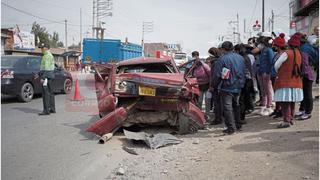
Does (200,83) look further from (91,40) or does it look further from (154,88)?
(91,40)

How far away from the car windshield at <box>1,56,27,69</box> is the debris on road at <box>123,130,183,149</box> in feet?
25.8

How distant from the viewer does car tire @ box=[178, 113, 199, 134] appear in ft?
26.5

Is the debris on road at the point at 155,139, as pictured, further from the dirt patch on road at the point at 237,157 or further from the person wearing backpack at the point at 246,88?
the person wearing backpack at the point at 246,88

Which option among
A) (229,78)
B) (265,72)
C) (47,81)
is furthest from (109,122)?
(47,81)

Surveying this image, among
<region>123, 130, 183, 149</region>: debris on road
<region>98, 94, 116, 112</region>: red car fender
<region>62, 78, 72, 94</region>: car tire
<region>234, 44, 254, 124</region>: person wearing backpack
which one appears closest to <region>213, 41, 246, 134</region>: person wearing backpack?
<region>123, 130, 183, 149</region>: debris on road

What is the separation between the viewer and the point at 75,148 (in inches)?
286

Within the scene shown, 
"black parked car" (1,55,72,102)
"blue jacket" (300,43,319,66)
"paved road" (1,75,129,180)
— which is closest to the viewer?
"paved road" (1,75,129,180)

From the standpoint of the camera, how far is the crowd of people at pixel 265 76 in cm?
745

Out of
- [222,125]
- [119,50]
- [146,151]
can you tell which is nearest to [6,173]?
[146,151]

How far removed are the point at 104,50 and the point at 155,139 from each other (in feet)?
63.6

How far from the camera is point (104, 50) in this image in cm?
2622

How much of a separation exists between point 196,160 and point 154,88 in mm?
2012

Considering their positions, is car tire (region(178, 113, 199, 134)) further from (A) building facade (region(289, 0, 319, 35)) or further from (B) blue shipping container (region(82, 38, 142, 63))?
(A) building facade (region(289, 0, 319, 35))

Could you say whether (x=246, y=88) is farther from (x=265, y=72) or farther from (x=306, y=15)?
(x=306, y=15)
